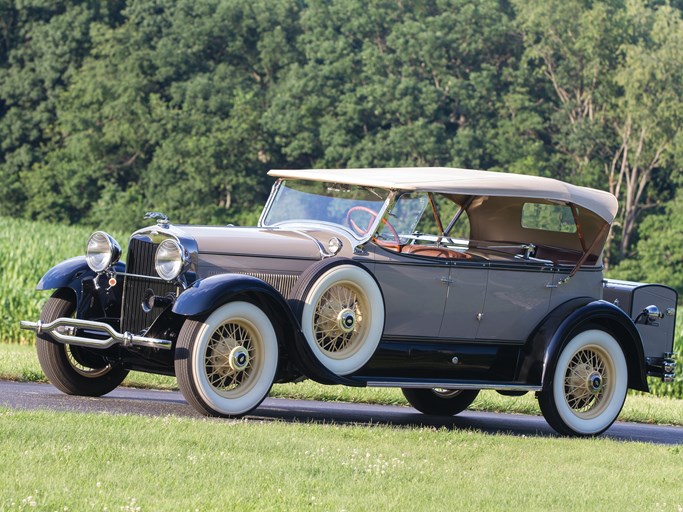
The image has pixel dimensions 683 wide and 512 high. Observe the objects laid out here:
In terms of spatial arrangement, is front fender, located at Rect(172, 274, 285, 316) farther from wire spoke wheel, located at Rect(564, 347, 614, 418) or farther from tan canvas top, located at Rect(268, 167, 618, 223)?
wire spoke wheel, located at Rect(564, 347, 614, 418)

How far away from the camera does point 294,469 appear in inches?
271

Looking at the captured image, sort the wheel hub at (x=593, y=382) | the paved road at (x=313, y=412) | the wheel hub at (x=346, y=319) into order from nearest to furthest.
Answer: the wheel hub at (x=346, y=319) < the paved road at (x=313, y=412) < the wheel hub at (x=593, y=382)

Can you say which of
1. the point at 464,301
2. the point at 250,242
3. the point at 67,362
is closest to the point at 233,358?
the point at 250,242

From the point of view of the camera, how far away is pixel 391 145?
48.2 meters

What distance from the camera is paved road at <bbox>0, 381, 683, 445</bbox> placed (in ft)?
30.4

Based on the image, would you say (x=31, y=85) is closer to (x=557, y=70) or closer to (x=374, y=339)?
(x=557, y=70)

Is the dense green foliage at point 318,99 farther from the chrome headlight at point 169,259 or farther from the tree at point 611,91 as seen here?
the chrome headlight at point 169,259

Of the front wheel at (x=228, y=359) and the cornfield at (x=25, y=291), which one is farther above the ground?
the front wheel at (x=228, y=359)

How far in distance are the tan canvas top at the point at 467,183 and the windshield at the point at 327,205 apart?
0.08 metres

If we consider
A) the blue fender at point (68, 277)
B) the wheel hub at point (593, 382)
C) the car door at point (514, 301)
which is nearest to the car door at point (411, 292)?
the car door at point (514, 301)

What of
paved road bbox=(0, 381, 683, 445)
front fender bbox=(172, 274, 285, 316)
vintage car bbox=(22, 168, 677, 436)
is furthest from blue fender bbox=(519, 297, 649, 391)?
front fender bbox=(172, 274, 285, 316)

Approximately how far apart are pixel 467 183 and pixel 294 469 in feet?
12.1

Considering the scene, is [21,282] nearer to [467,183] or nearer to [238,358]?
[467,183]

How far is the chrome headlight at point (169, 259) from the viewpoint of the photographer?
8.93 meters
